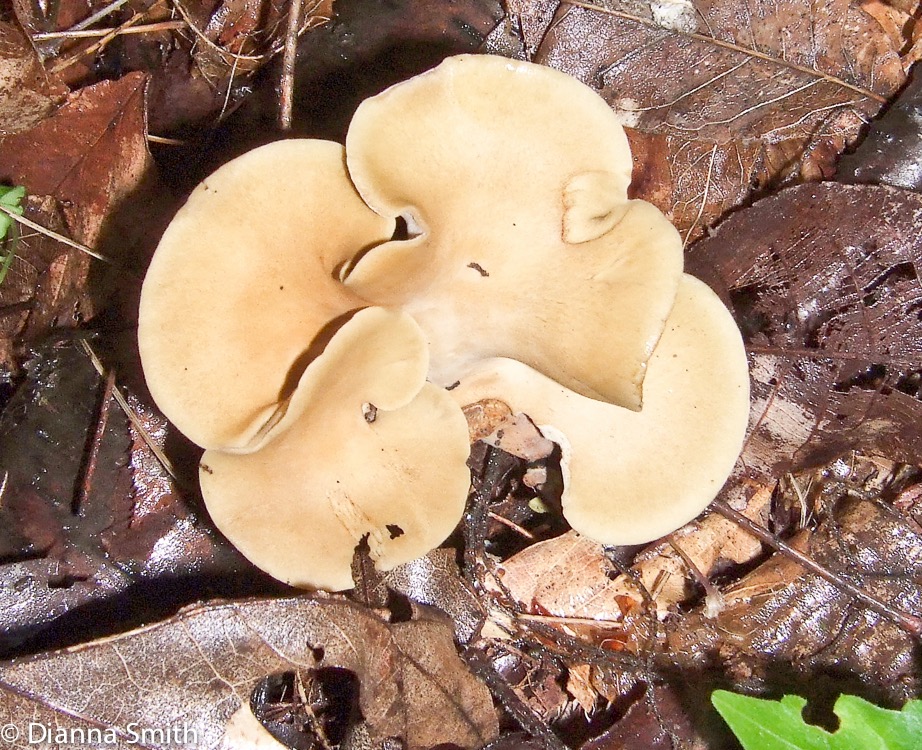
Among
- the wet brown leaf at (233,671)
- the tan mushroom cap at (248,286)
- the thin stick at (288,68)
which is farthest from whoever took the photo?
the thin stick at (288,68)

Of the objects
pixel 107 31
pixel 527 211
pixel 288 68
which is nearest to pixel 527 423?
pixel 527 211

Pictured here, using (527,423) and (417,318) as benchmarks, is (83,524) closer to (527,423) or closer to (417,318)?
(417,318)

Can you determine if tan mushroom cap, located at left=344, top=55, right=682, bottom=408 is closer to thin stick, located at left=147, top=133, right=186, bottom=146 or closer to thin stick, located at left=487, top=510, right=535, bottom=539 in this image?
thin stick, located at left=487, top=510, right=535, bottom=539

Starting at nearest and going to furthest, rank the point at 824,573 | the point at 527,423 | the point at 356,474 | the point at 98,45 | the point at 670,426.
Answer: the point at 356,474, the point at 670,426, the point at 527,423, the point at 824,573, the point at 98,45

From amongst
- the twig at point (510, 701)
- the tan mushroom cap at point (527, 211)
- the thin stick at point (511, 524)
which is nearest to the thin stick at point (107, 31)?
the tan mushroom cap at point (527, 211)

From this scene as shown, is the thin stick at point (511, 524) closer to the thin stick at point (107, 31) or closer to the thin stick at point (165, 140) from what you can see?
the thin stick at point (165, 140)

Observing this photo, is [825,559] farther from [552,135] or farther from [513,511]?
[552,135]
